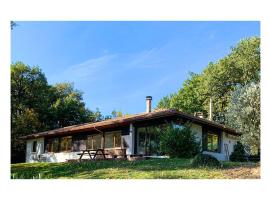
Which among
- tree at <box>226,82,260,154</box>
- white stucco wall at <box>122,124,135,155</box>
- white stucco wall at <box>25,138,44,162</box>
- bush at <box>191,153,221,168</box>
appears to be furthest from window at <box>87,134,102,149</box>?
tree at <box>226,82,260,154</box>

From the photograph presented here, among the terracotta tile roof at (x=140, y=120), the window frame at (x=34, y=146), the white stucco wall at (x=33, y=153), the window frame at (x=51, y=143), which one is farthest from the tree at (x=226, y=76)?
the window frame at (x=34, y=146)

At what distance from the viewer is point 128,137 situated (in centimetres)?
2886

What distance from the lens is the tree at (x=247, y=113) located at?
17.1m

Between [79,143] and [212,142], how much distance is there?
10.1 m

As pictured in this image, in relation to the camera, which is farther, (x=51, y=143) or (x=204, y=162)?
(x=51, y=143)

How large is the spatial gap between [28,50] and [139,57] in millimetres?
12635

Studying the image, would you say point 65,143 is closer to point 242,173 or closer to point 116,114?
point 116,114

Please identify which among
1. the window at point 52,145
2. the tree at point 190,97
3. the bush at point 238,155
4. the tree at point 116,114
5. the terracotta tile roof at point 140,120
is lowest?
the bush at point 238,155

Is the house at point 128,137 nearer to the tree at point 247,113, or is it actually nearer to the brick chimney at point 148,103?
the brick chimney at point 148,103

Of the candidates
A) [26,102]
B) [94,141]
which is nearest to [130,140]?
[94,141]

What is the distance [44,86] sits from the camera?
4619cm

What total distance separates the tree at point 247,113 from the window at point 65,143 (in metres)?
19.7
